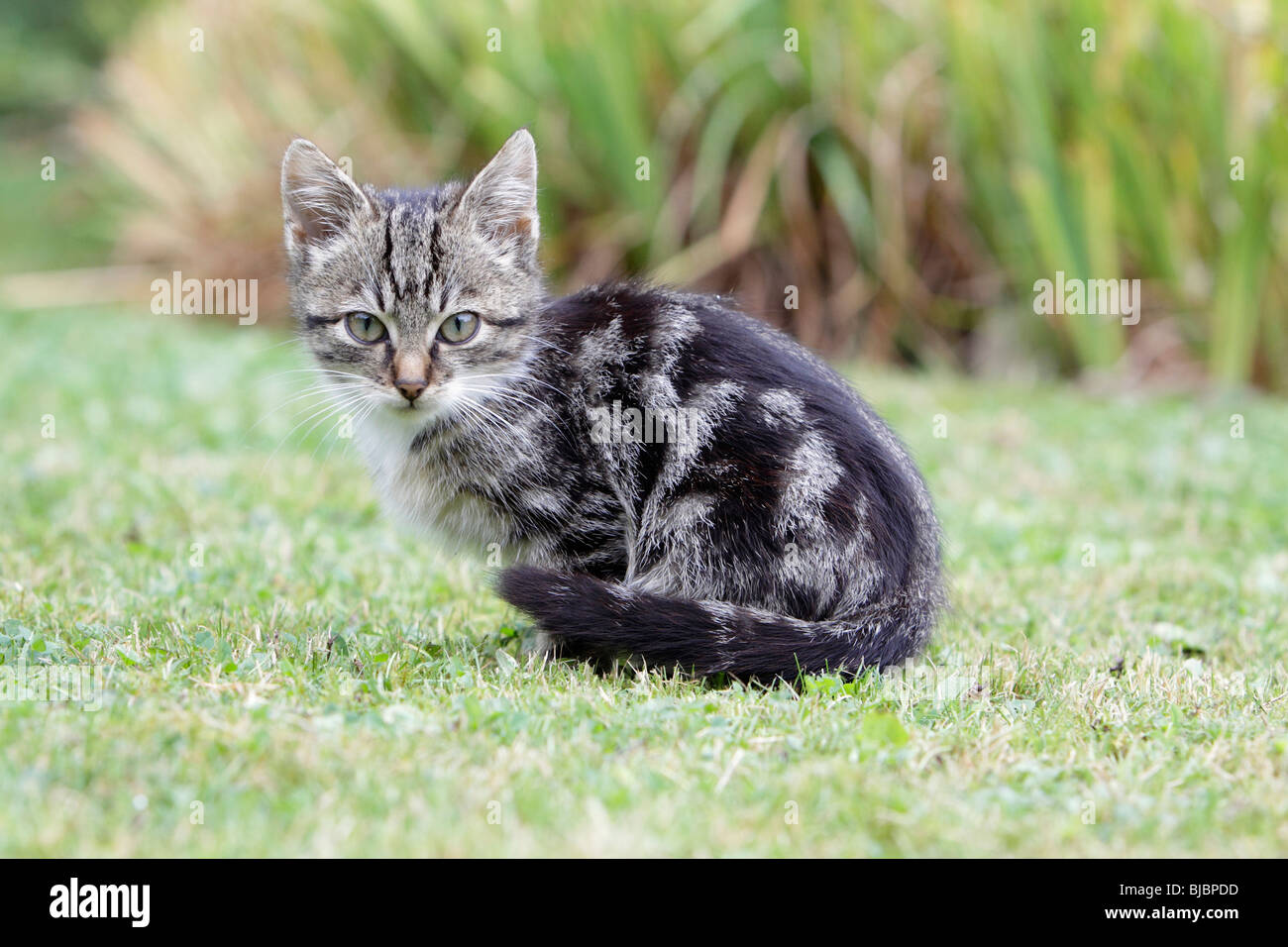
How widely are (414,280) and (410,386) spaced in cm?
35

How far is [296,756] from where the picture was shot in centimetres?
259

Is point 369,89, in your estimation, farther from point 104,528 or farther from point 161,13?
point 104,528

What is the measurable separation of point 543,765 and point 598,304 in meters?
1.88

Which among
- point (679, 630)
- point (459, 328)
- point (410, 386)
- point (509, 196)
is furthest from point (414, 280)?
point (679, 630)

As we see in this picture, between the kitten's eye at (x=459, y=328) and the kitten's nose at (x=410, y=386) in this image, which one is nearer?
the kitten's nose at (x=410, y=386)

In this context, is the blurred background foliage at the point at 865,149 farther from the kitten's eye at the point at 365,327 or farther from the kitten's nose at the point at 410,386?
the kitten's nose at the point at 410,386

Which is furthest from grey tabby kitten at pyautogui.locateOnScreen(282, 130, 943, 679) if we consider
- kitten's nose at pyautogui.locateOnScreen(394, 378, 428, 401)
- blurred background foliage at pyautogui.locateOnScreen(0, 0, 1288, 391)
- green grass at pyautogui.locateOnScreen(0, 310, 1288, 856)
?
blurred background foliage at pyautogui.locateOnScreen(0, 0, 1288, 391)

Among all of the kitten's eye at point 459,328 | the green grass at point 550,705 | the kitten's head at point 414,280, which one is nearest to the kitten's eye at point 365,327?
the kitten's head at point 414,280

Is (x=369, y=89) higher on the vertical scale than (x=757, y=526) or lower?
higher

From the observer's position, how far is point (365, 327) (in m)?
3.79

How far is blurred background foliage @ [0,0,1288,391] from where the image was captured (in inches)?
322

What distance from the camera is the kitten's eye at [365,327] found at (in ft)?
12.3

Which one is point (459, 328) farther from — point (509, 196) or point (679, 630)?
point (679, 630)
